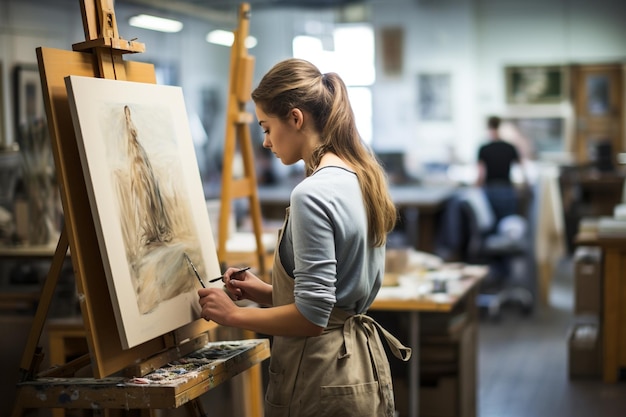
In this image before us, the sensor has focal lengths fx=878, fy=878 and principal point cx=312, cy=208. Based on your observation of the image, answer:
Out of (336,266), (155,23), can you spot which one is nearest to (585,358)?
(336,266)

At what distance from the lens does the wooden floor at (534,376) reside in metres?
4.43

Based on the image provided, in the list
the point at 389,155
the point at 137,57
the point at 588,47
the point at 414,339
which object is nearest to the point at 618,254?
the point at 414,339

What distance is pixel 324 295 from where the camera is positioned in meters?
1.88

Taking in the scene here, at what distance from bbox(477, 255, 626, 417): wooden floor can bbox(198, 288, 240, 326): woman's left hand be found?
262 cm

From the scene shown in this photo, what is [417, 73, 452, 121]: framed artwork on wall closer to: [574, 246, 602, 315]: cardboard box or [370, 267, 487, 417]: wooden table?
[574, 246, 602, 315]: cardboard box

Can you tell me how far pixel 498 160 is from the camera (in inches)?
305

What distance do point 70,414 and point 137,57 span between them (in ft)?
12.2

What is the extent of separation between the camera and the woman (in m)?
1.97

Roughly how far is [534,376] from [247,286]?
10.7ft

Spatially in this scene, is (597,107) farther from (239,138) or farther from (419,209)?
(239,138)

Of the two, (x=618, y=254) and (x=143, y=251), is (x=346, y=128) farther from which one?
(x=618, y=254)

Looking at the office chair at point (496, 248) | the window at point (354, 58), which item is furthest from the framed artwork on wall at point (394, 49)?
the office chair at point (496, 248)

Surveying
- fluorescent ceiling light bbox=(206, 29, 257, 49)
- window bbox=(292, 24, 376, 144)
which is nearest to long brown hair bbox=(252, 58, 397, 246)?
fluorescent ceiling light bbox=(206, 29, 257, 49)

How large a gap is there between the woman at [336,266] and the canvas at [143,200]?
0.15 metres
